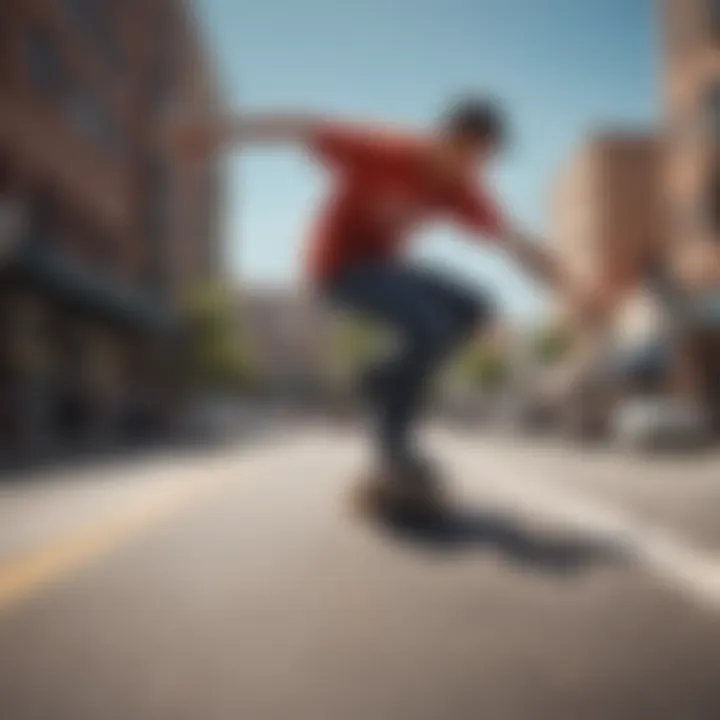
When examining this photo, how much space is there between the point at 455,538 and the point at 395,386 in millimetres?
821

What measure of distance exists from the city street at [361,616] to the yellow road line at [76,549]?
13 mm

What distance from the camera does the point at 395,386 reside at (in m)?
3.43

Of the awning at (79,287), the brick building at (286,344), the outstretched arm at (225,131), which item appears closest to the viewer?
the outstretched arm at (225,131)

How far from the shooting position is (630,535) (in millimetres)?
2830

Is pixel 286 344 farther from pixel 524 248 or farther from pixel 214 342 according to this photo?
pixel 524 248

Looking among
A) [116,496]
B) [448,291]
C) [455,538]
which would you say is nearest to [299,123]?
[448,291]

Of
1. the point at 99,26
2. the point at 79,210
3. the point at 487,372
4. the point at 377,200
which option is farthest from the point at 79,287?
the point at 487,372

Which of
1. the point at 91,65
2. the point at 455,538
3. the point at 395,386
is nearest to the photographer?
the point at 455,538

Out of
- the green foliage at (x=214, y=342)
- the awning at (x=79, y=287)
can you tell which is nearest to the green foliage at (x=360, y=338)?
the awning at (x=79, y=287)

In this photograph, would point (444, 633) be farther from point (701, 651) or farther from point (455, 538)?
point (455, 538)

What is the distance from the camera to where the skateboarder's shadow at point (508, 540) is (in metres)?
2.40

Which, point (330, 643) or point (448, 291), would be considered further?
point (448, 291)

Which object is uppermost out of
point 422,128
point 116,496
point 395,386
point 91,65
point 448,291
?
point 91,65

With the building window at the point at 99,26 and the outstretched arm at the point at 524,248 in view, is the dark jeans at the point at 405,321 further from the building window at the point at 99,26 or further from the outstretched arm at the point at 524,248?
the building window at the point at 99,26
